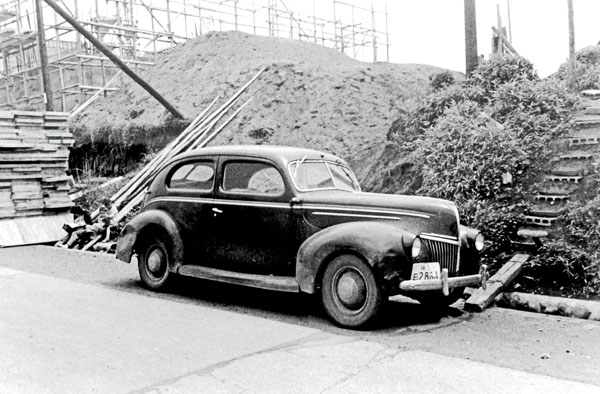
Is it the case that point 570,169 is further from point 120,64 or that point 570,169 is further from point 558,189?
point 120,64

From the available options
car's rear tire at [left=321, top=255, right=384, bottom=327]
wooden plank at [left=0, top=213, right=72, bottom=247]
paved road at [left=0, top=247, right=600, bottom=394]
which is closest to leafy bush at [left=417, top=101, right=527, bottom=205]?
paved road at [left=0, top=247, right=600, bottom=394]

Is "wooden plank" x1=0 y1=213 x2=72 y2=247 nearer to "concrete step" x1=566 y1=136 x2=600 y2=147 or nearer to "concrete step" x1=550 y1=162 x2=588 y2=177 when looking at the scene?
"concrete step" x1=550 y1=162 x2=588 y2=177

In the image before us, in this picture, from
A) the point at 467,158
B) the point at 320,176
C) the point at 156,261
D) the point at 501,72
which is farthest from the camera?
the point at 501,72

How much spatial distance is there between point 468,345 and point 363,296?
3.47 ft

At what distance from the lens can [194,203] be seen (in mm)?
7305

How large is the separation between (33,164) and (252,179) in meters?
8.13

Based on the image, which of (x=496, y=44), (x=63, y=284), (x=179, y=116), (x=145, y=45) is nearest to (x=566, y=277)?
(x=63, y=284)

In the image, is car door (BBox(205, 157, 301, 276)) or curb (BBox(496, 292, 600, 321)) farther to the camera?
car door (BBox(205, 157, 301, 276))

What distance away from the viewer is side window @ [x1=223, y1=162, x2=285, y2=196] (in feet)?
22.3

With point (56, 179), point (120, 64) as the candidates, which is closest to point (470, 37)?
point (56, 179)

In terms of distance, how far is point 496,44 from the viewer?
1512cm

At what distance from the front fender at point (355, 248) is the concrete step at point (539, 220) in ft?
9.64

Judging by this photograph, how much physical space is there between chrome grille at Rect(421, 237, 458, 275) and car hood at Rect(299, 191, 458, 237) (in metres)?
0.10

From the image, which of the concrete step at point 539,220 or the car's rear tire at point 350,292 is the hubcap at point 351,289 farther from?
the concrete step at point 539,220
